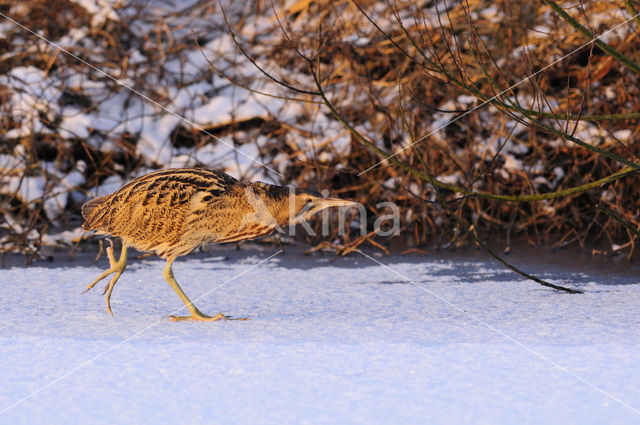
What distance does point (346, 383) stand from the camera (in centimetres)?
252

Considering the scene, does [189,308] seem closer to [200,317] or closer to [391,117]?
[200,317]

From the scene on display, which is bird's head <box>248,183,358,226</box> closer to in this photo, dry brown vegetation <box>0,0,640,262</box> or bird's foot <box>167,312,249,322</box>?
bird's foot <box>167,312,249,322</box>

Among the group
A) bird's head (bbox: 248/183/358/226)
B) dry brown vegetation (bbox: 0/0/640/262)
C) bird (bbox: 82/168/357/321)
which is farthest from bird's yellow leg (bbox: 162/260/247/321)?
dry brown vegetation (bbox: 0/0/640/262)

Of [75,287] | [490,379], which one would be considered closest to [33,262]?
[75,287]

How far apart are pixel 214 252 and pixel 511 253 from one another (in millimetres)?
1923

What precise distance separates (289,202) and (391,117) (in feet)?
8.00

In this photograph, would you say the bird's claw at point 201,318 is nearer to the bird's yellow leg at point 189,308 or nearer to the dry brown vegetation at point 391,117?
the bird's yellow leg at point 189,308

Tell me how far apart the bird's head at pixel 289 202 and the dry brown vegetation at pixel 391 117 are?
1799 millimetres

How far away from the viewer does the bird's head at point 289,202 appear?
353 centimetres

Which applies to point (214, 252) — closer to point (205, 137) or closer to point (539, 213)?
point (205, 137)

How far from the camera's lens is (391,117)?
585 cm

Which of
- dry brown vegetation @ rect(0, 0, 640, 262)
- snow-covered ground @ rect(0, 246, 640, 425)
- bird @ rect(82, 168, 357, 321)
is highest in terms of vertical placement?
dry brown vegetation @ rect(0, 0, 640, 262)

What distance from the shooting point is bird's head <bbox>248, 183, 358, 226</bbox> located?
11.6ft

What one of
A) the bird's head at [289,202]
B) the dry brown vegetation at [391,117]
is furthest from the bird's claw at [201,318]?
the dry brown vegetation at [391,117]
